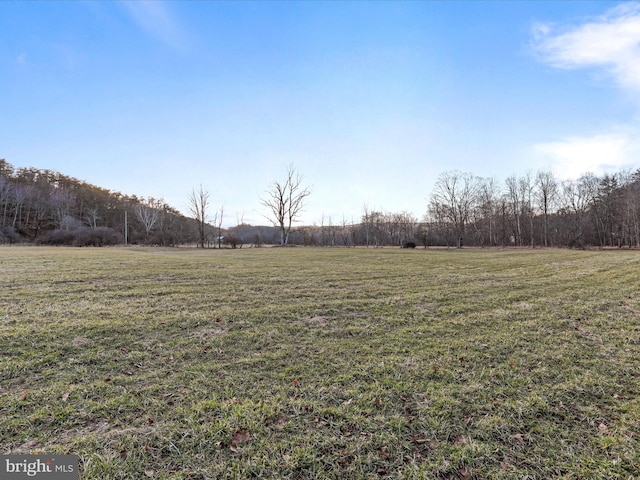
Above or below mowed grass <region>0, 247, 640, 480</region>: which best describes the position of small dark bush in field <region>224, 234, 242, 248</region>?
above

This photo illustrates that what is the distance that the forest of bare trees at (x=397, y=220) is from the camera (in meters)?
38.3

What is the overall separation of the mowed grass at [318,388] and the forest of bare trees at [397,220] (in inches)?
1291

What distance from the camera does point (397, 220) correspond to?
193ft

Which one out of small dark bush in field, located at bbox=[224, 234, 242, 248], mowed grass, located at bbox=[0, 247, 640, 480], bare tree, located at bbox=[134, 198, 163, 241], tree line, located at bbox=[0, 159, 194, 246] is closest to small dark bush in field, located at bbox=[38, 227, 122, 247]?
tree line, located at bbox=[0, 159, 194, 246]

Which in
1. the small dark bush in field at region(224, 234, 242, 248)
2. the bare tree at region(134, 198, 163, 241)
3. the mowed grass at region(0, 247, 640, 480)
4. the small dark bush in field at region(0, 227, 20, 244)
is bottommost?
the mowed grass at region(0, 247, 640, 480)

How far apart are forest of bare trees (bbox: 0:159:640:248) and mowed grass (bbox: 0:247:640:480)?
3278 cm

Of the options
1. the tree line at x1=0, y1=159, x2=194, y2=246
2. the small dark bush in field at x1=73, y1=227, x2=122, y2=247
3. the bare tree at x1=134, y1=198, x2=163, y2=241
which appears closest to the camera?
the small dark bush in field at x1=73, y1=227, x2=122, y2=247

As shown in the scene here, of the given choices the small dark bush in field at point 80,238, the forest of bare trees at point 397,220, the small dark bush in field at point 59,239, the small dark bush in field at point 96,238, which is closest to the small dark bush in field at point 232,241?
the forest of bare trees at point 397,220

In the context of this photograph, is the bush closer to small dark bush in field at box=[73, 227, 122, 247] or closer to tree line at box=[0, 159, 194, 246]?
tree line at box=[0, 159, 194, 246]

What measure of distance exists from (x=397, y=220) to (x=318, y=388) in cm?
5868

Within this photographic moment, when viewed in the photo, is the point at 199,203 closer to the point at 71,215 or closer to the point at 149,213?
the point at 149,213

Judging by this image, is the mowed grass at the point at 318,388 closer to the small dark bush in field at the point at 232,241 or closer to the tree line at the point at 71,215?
the small dark bush in field at the point at 232,241

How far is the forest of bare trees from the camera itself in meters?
38.3

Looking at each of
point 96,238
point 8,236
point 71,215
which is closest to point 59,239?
point 96,238
